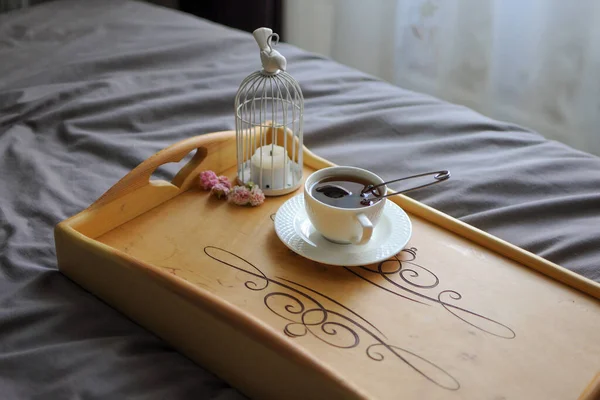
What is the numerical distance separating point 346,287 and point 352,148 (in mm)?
484

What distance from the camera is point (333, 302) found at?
0.86 metres

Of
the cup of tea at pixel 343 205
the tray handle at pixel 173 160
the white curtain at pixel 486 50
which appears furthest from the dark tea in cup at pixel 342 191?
the white curtain at pixel 486 50

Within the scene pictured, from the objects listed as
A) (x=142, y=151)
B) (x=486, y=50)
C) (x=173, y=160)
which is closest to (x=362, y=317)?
(x=173, y=160)

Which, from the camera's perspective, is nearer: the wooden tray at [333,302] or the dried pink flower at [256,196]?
the wooden tray at [333,302]

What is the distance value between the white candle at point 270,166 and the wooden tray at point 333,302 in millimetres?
39

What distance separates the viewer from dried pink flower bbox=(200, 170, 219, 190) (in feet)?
3.61

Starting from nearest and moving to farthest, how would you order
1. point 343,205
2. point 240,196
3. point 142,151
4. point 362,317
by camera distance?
point 362,317, point 343,205, point 240,196, point 142,151

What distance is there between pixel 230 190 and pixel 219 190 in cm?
2

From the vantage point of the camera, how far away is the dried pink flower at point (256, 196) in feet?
3.48

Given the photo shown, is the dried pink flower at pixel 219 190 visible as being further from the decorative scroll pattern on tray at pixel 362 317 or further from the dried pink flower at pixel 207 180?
the decorative scroll pattern on tray at pixel 362 317

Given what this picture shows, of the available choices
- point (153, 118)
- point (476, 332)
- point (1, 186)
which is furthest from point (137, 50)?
point (476, 332)

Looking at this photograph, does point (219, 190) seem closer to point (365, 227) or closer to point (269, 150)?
point (269, 150)

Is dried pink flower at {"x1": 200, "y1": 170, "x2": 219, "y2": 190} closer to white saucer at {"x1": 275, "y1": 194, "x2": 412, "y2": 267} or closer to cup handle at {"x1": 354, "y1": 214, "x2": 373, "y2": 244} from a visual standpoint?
white saucer at {"x1": 275, "y1": 194, "x2": 412, "y2": 267}

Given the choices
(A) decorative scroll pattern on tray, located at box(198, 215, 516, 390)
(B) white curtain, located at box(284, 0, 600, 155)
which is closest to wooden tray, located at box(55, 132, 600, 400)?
(A) decorative scroll pattern on tray, located at box(198, 215, 516, 390)
